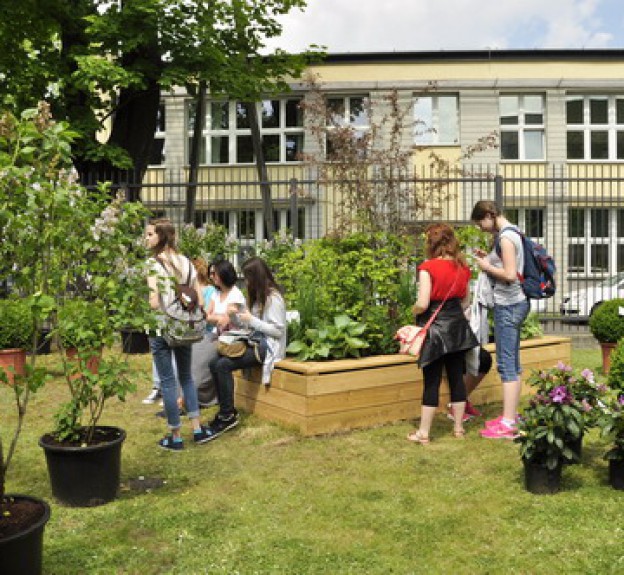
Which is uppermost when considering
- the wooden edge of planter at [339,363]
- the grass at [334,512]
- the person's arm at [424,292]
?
the person's arm at [424,292]

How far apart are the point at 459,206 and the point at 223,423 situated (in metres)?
16.3

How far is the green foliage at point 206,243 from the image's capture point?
36.3ft

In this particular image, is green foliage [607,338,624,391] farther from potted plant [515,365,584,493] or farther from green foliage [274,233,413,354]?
green foliage [274,233,413,354]

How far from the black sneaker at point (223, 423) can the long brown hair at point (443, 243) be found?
2.22 metres

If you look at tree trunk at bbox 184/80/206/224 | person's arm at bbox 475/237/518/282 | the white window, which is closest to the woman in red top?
person's arm at bbox 475/237/518/282

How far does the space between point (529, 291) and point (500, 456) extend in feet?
4.40

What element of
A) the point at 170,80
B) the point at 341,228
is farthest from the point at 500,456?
the point at 170,80

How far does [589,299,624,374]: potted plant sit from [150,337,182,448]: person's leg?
5432 mm

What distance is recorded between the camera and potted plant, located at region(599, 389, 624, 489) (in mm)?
4191

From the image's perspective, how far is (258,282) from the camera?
5859 millimetres

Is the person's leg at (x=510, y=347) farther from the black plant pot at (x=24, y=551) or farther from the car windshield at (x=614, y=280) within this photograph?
the car windshield at (x=614, y=280)

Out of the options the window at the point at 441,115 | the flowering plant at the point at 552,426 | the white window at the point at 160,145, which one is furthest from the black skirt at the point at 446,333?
the white window at the point at 160,145

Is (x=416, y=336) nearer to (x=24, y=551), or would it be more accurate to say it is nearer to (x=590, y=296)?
(x=24, y=551)

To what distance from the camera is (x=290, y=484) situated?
4.50m
